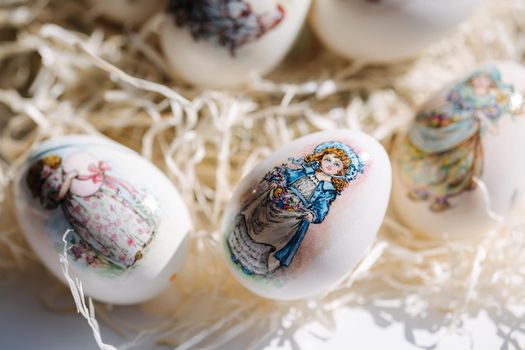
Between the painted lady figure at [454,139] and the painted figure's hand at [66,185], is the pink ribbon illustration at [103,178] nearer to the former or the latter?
the painted figure's hand at [66,185]

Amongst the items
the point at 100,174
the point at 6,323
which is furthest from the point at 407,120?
the point at 6,323

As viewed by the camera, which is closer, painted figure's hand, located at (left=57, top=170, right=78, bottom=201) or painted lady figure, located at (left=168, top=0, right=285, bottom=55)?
painted figure's hand, located at (left=57, top=170, right=78, bottom=201)

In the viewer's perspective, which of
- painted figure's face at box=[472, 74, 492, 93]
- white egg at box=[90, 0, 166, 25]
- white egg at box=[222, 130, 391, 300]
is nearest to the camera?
white egg at box=[222, 130, 391, 300]

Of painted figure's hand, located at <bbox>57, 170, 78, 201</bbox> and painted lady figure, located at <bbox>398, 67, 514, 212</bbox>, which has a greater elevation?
painted figure's hand, located at <bbox>57, 170, 78, 201</bbox>

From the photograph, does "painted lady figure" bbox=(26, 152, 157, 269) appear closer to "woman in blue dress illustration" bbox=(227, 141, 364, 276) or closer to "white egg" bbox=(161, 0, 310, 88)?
"woman in blue dress illustration" bbox=(227, 141, 364, 276)

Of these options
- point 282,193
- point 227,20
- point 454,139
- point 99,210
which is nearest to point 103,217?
point 99,210

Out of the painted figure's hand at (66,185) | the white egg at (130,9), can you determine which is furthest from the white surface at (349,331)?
the white egg at (130,9)

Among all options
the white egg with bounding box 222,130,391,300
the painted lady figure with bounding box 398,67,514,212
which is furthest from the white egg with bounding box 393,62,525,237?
the white egg with bounding box 222,130,391,300

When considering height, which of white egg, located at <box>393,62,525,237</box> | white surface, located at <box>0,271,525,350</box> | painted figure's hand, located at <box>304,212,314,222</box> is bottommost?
white surface, located at <box>0,271,525,350</box>
